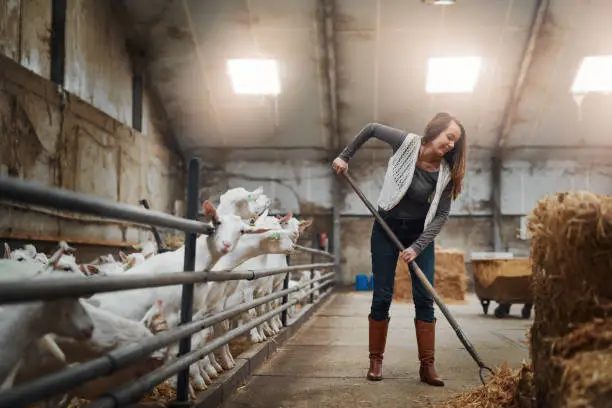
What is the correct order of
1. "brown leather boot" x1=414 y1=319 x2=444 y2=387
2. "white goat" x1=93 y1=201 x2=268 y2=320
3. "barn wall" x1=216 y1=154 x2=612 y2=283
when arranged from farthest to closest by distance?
1. "barn wall" x1=216 y1=154 x2=612 y2=283
2. "brown leather boot" x1=414 y1=319 x2=444 y2=387
3. "white goat" x1=93 y1=201 x2=268 y2=320

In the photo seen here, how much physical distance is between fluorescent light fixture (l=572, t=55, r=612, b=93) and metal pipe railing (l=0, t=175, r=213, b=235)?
31.4ft

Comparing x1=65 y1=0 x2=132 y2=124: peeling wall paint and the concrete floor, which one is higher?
x1=65 y1=0 x2=132 y2=124: peeling wall paint

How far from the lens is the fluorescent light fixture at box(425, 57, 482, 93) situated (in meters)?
10.1

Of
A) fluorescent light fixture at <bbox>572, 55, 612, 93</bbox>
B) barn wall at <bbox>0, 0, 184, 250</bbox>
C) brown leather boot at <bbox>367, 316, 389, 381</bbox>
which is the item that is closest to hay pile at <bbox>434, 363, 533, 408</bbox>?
brown leather boot at <bbox>367, 316, 389, 381</bbox>

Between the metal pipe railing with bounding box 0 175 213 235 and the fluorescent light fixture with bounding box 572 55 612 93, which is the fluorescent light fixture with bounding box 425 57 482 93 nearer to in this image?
the fluorescent light fixture with bounding box 572 55 612 93

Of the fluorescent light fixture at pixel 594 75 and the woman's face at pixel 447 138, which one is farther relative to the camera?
the fluorescent light fixture at pixel 594 75

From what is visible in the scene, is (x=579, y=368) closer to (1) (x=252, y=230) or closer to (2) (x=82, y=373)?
(2) (x=82, y=373)

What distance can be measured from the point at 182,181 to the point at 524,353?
29.8ft

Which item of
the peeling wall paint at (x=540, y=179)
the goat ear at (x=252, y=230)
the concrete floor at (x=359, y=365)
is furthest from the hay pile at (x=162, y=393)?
the peeling wall paint at (x=540, y=179)

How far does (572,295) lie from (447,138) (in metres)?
1.43

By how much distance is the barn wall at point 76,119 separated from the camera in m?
6.17

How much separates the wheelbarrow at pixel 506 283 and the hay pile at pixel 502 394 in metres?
4.56

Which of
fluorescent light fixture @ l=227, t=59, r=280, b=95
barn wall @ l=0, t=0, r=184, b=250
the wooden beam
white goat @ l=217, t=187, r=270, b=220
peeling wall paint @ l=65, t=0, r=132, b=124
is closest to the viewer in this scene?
white goat @ l=217, t=187, r=270, b=220

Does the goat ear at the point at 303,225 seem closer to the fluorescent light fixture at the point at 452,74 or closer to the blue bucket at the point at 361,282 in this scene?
the fluorescent light fixture at the point at 452,74
